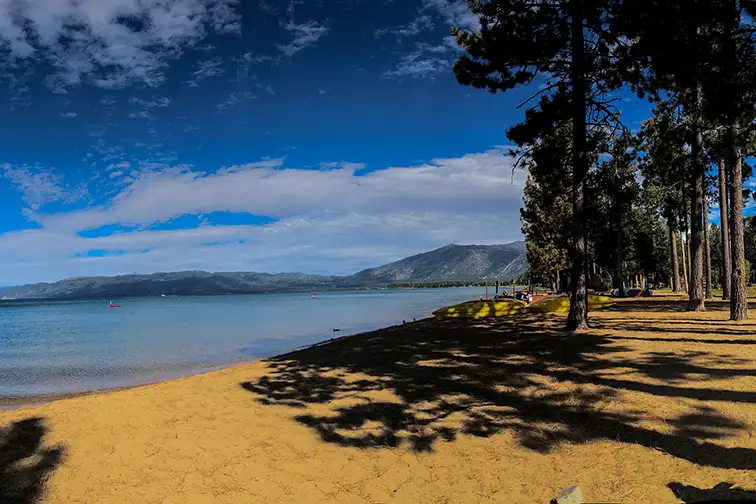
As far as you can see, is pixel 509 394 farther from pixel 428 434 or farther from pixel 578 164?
pixel 578 164

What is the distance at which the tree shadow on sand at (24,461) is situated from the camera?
6016mm

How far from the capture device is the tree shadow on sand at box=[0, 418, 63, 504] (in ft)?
19.7

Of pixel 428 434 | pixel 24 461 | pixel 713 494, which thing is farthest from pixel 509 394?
pixel 24 461

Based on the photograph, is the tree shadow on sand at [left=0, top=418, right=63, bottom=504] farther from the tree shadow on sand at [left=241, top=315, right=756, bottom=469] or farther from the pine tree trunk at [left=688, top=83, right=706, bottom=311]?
the pine tree trunk at [left=688, top=83, right=706, bottom=311]

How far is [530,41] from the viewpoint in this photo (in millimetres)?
12703

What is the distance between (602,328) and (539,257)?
3763 cm

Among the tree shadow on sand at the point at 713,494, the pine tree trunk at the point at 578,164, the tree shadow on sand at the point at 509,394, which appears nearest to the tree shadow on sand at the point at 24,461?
the tree shadow on sand at the point at 509,394

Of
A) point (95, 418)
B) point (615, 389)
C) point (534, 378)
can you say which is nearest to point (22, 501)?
point (95, 418)

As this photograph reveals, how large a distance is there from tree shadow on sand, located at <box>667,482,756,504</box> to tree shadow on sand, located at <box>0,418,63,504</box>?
7564mm

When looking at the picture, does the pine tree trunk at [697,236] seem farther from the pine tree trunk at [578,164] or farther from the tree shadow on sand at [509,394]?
the tree shadow on sand at [509,394]

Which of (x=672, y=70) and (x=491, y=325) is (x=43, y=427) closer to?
(x=491, y=325)

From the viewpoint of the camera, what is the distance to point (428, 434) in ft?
23.2

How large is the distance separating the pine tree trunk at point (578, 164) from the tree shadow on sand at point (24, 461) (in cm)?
1213

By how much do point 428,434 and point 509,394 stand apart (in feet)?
6.38
